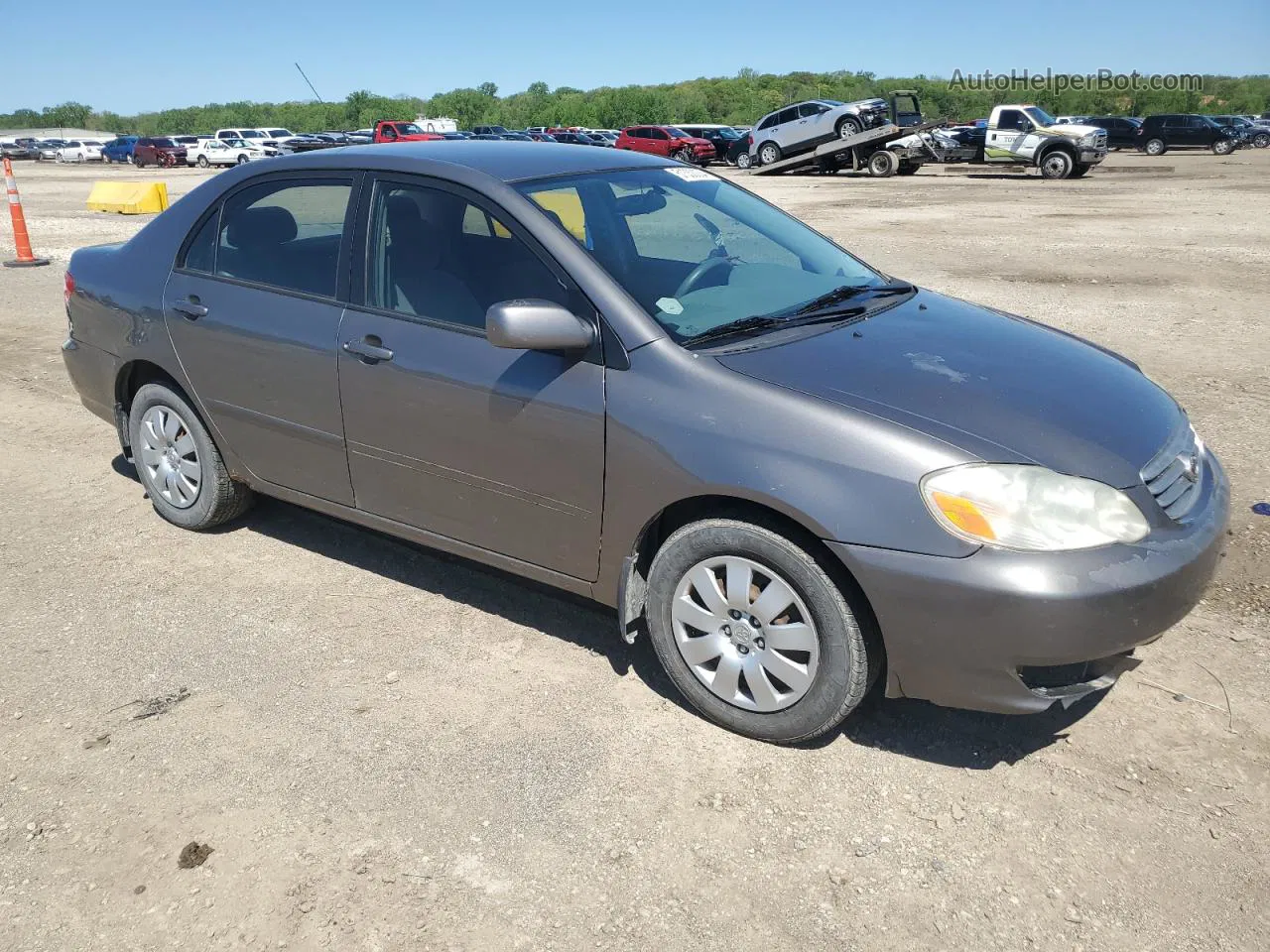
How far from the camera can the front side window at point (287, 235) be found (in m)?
4.06

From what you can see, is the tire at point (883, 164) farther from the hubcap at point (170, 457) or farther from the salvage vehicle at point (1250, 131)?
the hubcap at point (170, 457)

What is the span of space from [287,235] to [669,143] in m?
37.4

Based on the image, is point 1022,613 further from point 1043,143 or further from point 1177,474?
point 1043,143

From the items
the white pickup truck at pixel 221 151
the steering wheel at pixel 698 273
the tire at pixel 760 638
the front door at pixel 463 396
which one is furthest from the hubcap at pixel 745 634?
the white pickup truck at pixel 221 151

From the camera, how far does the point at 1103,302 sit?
10203 millimetres

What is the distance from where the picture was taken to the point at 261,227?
14.4 feet

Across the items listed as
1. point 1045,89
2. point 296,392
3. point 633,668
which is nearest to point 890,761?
point 633,668

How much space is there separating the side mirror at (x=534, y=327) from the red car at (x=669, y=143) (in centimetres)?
3640

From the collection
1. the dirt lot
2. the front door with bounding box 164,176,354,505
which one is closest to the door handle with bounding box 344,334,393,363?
the front door with bounding box 164,176,354,505

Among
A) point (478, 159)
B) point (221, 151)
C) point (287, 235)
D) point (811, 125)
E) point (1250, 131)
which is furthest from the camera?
point (1250, 131)

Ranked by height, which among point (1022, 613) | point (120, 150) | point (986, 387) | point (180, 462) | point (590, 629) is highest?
point (986, 387)

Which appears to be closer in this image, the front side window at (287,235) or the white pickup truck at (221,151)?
the front side window at (287,235)

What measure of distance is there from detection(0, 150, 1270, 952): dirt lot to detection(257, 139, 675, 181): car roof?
65.2 inches

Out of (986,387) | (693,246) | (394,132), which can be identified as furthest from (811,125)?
(986,387)
